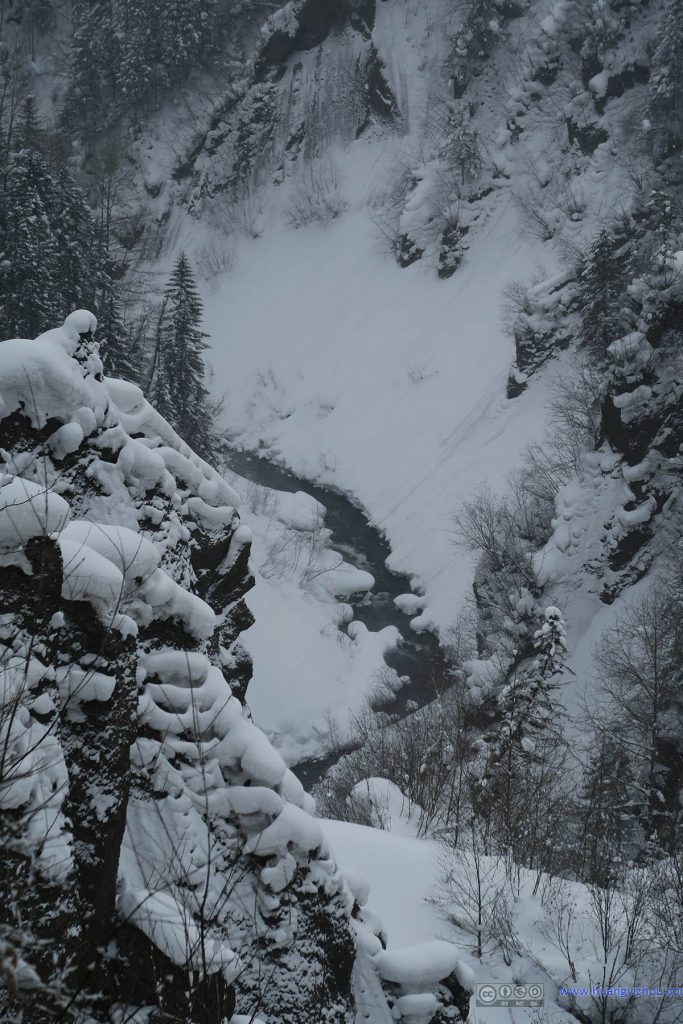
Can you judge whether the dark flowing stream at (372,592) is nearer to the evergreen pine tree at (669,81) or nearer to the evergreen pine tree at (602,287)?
the evergreen pine tree at (602,287)

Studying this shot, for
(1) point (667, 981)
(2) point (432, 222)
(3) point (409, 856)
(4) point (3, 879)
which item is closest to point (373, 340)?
(2) point (432, 222)

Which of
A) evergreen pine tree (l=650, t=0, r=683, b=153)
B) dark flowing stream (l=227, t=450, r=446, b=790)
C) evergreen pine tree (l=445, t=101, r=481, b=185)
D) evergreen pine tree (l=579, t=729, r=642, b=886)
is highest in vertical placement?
evergreen pine tree (l=445, t=101, r=481, b=185)

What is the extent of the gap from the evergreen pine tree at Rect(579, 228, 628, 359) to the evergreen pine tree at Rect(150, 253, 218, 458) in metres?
15.6

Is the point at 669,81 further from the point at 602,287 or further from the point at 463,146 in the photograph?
the point at 602,287

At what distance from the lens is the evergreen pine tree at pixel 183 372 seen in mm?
25406

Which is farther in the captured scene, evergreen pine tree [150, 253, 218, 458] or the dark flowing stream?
evergreen pine tree [150, 253, 218, 458]

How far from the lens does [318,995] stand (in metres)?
5.67

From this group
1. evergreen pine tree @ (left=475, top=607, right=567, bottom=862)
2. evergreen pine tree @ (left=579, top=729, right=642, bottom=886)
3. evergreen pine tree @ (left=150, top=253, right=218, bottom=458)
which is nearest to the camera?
evergreen pine tree @ (left=475, top=607, right=567, bottom=862)

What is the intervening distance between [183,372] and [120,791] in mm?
22670

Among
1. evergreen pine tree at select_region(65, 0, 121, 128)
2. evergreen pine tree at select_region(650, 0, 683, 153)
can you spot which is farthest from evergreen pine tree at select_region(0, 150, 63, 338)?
evergreen pine tree at select_region(65, 0, 121, 128)

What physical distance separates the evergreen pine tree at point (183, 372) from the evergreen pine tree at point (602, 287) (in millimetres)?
15616

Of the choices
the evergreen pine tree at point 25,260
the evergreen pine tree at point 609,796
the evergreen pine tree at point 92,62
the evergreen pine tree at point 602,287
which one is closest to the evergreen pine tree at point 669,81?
the evergreen pine tree at point 602,287

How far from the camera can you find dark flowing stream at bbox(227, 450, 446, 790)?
82.1 ft

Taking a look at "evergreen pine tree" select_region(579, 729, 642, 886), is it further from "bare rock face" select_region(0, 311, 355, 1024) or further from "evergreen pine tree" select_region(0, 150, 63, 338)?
"evergreen pine tree" select_region(0, 150, 63, 338)
